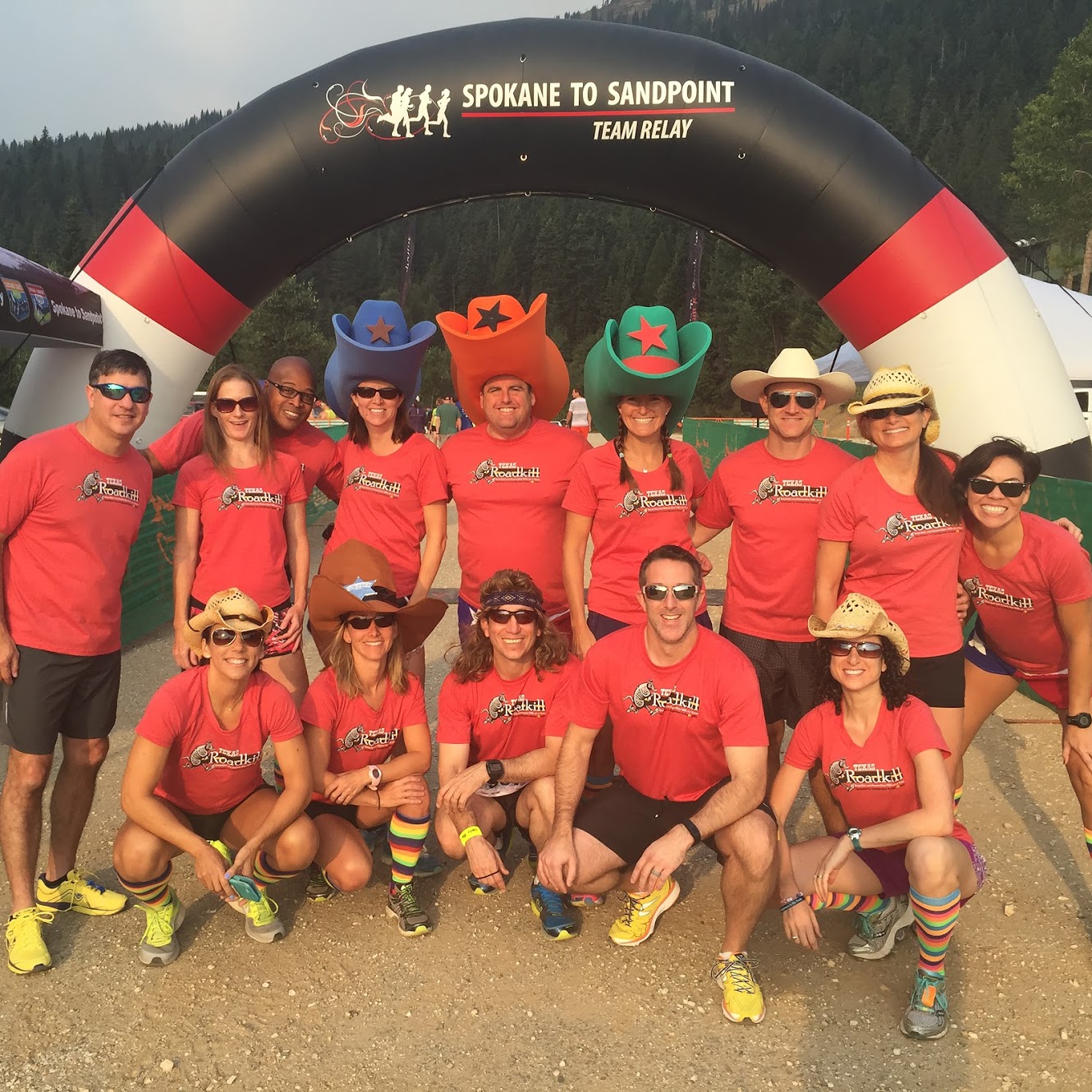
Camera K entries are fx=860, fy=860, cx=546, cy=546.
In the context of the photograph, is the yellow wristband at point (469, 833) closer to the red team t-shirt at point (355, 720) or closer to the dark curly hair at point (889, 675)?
the red team t-shirt at point (355, 720)

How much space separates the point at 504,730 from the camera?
131 inches

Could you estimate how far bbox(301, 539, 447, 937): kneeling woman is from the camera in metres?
3.20

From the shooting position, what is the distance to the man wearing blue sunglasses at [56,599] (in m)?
3.08

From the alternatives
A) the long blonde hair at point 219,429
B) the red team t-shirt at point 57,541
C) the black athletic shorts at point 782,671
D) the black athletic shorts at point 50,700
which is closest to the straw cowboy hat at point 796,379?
the black athletic shorts at point 782,671

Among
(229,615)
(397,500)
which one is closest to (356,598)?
(229,615)

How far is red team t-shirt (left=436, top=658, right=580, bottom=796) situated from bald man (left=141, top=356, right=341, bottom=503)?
4.35 ft

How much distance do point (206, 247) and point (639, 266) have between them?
206 ft

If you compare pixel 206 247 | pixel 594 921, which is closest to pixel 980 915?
pixel 594 921

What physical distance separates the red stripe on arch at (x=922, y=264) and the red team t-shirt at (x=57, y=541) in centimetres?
412

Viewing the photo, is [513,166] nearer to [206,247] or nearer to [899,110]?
[206,247]

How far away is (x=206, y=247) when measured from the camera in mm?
5094

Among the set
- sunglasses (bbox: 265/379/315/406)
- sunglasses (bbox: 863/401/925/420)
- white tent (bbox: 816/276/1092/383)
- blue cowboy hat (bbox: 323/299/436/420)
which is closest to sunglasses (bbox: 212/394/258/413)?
sunglasses (bbox: 265/379/315/406)

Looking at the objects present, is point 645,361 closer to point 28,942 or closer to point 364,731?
point 364,731

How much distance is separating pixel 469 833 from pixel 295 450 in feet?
6.40
